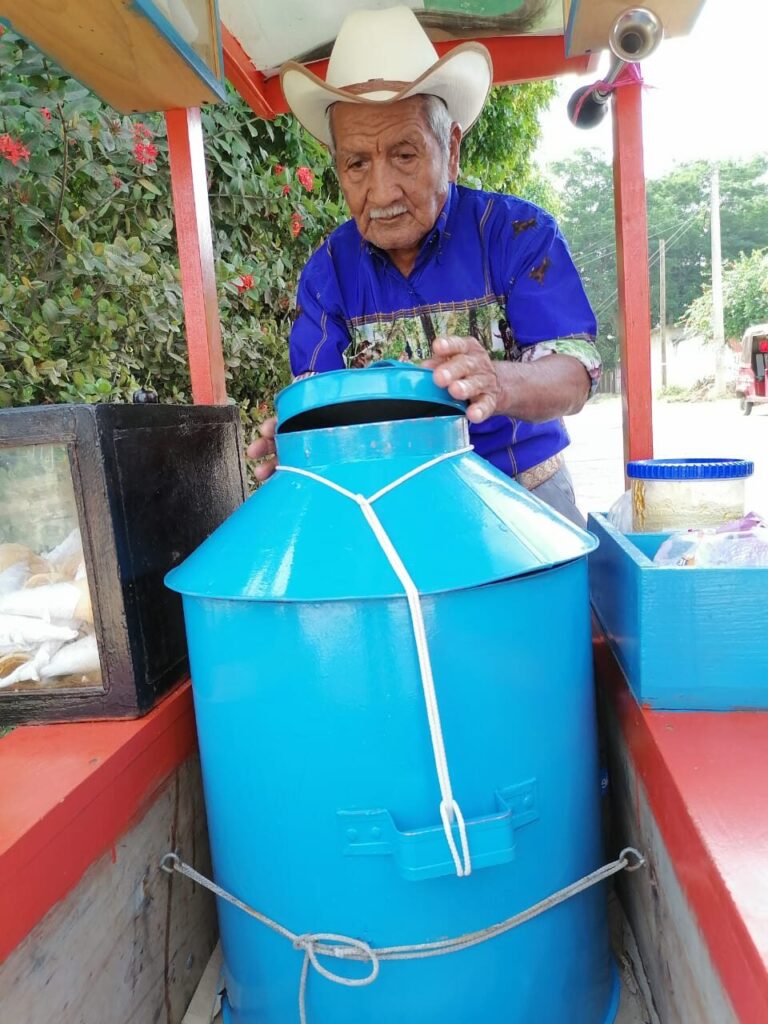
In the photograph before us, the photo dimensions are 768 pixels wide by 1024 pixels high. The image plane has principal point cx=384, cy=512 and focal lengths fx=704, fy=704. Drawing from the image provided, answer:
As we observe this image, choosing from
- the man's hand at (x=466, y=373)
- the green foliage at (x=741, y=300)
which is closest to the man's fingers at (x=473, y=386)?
the man's hand at (x=466, y=373)

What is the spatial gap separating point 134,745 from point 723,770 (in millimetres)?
854

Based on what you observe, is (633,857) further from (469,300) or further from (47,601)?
(469,300)

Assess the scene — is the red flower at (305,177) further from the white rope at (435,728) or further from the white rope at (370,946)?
the white rope at (370,946)

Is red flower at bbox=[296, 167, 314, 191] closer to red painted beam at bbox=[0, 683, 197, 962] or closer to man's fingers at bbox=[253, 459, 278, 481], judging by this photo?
man's fingers at bbox=[253, 459, 278, 481]

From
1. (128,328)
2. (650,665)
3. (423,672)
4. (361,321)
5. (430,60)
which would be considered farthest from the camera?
(128,328)

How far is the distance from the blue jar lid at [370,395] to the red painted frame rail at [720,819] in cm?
57

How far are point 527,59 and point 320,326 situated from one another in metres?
0.95

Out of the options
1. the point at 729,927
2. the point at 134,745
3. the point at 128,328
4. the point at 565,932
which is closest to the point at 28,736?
the point at 134,745

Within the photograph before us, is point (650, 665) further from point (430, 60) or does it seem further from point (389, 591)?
point (430, 60)

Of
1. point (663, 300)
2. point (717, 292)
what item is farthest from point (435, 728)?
point (663, 300)

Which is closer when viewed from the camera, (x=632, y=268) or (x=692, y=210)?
(x=632, y=268)

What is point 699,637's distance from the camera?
0.98 meters

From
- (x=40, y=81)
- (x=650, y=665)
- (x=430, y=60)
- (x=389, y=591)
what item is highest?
(x=40, y=81)

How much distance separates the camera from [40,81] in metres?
2.25
